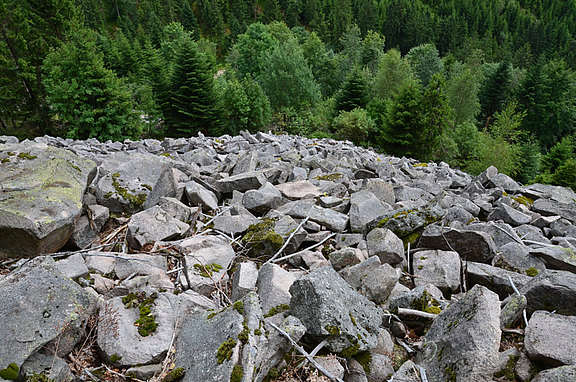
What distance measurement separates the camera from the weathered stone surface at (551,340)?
2.41 meters

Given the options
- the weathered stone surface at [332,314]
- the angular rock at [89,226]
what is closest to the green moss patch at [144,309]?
the weathered stone surface at [332,314]

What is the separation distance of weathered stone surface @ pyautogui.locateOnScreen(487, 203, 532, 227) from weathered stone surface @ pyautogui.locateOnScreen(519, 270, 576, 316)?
3019 mm

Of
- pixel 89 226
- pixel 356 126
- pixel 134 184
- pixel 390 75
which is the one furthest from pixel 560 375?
pixel 390 75

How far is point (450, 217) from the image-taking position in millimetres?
5570

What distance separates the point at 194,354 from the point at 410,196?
592 centimetres

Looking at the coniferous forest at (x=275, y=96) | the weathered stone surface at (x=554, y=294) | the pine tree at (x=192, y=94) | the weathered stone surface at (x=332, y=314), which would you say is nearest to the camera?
the weathered stone surface at (x=332, y=314)

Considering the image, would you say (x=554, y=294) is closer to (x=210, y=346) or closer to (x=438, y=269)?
(x=438, y=269)

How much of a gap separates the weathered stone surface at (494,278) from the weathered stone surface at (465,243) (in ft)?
0.85

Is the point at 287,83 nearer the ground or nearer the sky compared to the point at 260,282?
nearer the ground

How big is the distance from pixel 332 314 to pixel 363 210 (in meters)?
3.03

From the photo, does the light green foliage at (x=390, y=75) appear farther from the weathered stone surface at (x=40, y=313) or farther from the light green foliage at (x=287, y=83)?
the weathered stone surface at (x=40, y=313)

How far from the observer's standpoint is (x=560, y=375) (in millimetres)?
2201

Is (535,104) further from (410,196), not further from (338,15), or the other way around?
(338,15)

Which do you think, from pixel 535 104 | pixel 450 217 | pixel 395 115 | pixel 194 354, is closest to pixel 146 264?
pixel 194 354
